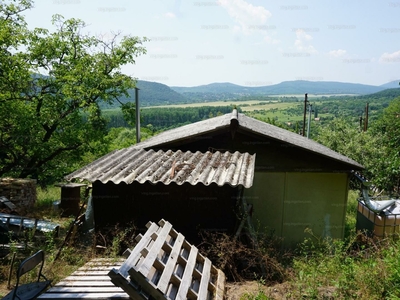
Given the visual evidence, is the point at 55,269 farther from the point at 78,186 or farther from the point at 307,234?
the point at 78,186

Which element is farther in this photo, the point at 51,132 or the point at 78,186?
the point at 51,132

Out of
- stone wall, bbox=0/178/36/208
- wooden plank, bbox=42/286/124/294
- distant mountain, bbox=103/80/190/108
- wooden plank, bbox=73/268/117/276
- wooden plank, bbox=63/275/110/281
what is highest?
distant mountain, bbox=103/80/190/108

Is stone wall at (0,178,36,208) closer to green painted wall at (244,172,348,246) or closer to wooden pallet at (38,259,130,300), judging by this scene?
wooden pallet at (38,259,130,300)

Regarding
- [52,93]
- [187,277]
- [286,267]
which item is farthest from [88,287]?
[52,93]

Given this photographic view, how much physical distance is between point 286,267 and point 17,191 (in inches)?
460

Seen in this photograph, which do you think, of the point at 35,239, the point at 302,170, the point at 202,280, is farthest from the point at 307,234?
the point at 35,239

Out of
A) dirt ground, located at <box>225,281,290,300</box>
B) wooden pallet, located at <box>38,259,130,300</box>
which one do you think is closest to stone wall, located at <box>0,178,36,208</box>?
wooden pallet, located at <box>38,259,130,300</box>

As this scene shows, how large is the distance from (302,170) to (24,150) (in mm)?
14312

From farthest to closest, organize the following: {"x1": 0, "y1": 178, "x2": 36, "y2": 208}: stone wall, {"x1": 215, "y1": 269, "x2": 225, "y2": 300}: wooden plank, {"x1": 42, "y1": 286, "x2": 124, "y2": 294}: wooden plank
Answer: {"x1": 0, "y1": 178, "x2": 36, "y2": 208}: stone wall
{"x1": 215, "y1": 269, "x2": 225, "y2": 300}: wooden plank
{"x1": 42, "y1": 286, "x2": 124, "y2": 294}: wooden plank

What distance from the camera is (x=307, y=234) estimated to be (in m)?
9.87

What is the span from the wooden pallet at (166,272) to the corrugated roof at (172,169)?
1.03 m

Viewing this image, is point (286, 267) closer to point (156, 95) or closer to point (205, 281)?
point (205, 281)

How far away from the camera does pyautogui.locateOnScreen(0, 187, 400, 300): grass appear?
5.03 metres

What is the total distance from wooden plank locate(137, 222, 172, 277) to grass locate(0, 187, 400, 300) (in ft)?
3.53
